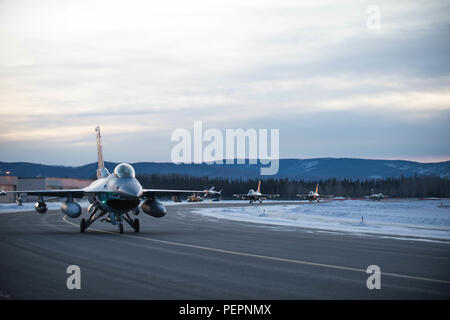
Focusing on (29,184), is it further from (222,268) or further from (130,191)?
(222,268)

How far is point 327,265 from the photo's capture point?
46.3 ft

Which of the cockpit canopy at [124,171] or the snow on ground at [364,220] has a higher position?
the cockpit canopy at [124,171]

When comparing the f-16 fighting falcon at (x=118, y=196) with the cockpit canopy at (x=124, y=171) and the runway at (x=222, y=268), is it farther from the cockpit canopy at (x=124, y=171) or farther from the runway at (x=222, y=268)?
the runway at (x=222, y=268)

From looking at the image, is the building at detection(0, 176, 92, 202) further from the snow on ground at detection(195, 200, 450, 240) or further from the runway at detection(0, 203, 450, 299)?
the runway at detection(0, 203, 450, 299)

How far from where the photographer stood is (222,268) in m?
13.5

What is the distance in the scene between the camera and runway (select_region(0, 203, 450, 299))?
10.1 metres

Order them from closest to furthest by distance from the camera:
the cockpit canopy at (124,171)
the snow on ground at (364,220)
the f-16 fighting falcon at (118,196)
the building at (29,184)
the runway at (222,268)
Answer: the runway at (222,268) < the f-16 fighting falcon at (118,196) < the cockpit canopy at (124,171) < the snow on ground at (364,220) < the building at (29,184)

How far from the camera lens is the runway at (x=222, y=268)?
33.1ft

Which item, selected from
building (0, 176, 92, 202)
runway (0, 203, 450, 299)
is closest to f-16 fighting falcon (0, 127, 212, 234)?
runway (0, 203, 450, 299)

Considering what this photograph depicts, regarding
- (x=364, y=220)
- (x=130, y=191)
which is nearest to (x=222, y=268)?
(x=130, y=191)

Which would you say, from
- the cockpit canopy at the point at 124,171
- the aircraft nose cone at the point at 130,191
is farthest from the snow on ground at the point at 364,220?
the cockpit canopy at the point at 124,171

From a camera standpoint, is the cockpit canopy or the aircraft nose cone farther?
the cockpit canopy

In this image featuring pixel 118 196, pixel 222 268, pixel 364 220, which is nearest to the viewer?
pixel 222 268

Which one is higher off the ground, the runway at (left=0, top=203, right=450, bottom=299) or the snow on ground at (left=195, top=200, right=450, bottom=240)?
the runway at (left=0, top=203, right=450, bottom=299)
